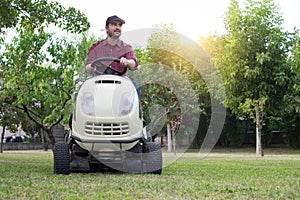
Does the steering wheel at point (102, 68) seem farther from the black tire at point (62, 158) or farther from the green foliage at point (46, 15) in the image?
the green foliage at point (46, 15)

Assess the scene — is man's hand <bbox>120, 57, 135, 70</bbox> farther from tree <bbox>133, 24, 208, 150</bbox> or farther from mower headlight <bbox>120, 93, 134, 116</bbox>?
tree <bbox>133, 24, 208, 150</bbox>

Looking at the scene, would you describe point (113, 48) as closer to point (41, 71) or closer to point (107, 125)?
point (107, 125)

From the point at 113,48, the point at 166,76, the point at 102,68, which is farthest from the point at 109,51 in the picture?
the point at 166,76

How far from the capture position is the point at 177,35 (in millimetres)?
28234

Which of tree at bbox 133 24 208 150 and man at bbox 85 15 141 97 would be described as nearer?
man at bbox 85 15 141 97

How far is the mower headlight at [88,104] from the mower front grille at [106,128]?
0.18 m

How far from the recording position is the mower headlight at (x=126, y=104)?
7.09m

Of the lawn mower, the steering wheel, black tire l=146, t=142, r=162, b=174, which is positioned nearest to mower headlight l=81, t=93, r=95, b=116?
the lawn mower

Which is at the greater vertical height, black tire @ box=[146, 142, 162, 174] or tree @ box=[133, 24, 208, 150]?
tree @ box=[133, 24, 208, 150]

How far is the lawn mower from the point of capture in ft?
23.0

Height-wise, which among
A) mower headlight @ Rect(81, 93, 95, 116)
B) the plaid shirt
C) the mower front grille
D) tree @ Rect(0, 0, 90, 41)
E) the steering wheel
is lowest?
the mower front grille

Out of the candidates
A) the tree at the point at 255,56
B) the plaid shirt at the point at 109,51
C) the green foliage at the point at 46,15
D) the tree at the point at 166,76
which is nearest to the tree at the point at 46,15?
the green foliage at the point at 46,15

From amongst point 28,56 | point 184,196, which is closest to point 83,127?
point 184,196

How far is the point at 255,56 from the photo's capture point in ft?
88.9
